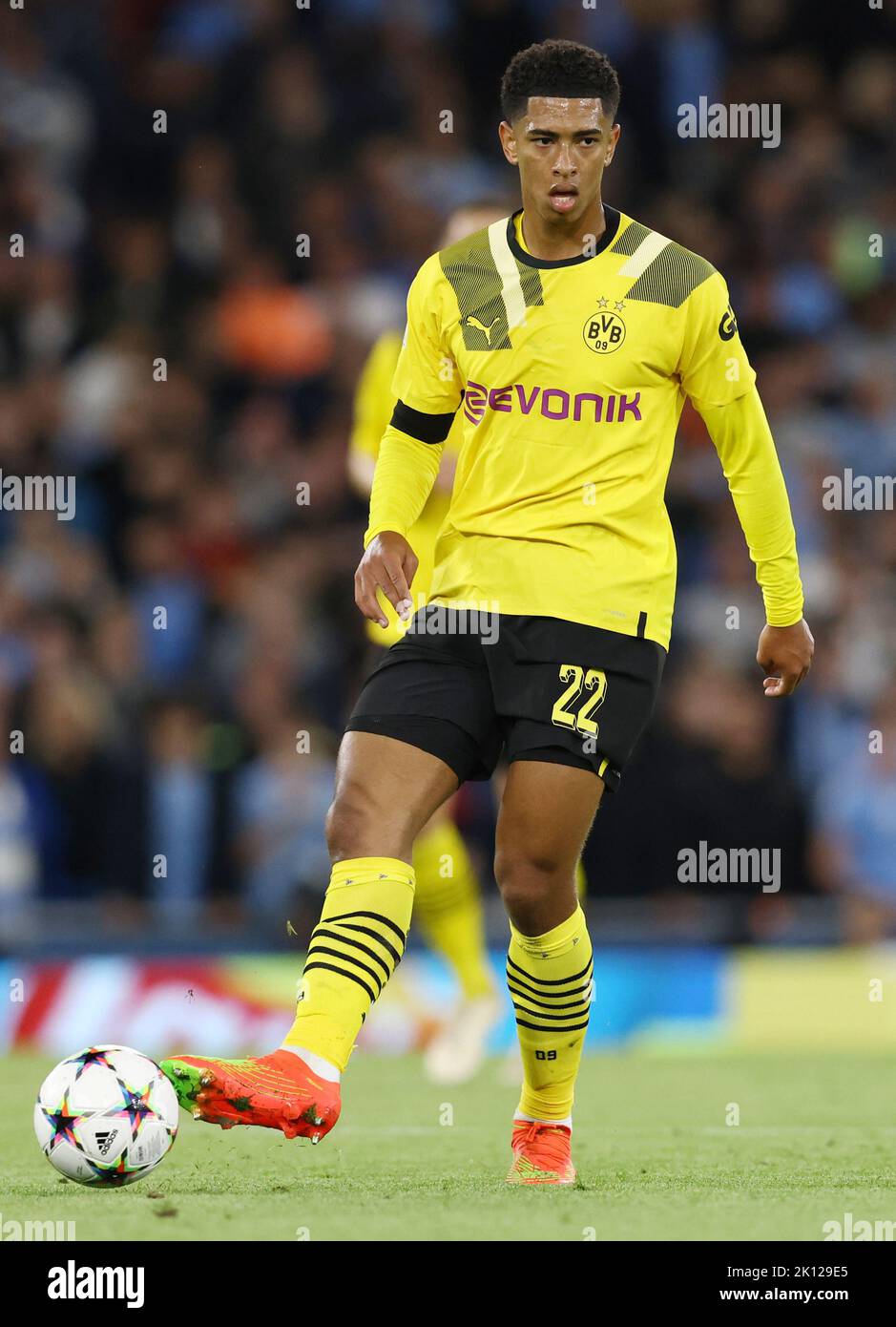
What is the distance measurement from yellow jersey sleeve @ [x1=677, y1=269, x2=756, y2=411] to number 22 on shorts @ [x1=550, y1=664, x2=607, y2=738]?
2.29ft

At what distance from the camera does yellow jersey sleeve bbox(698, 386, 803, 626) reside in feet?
16.3

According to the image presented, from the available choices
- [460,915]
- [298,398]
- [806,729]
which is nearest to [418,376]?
[460,915]

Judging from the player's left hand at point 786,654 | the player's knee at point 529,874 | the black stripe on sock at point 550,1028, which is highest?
the player's left hand at point 786,654

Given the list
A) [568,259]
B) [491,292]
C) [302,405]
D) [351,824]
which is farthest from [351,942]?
[302,405]

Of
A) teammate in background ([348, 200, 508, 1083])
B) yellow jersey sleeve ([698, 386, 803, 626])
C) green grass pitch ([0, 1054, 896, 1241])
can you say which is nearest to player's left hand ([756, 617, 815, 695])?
yellow jersey sleeve ([698, 386, 803, 626])

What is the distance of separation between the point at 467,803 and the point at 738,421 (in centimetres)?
569

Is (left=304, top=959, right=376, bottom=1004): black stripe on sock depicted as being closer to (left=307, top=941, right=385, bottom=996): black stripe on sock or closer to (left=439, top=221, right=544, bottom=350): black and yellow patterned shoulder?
(left=307, top=941, right=385, bottom=996): black stripe on sock

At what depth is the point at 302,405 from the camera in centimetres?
1261

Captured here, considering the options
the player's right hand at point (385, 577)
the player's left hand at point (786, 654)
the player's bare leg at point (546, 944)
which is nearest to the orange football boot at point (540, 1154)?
the player's bare leg at point (546, 944)

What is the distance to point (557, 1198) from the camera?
15.3 feet

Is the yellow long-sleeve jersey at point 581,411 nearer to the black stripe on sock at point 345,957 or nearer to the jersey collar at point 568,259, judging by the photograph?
the jersey collar at point 568,259

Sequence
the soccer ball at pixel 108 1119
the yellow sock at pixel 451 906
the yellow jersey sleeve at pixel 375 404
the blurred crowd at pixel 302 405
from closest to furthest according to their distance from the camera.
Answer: the soccer ball at pixel 108 1119 → the yellow jersey sleeve at pixel 375 404 → the yellow sock at pixel 451 906 → the blurred crowd at pixel 302 405

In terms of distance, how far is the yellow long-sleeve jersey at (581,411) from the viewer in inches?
193

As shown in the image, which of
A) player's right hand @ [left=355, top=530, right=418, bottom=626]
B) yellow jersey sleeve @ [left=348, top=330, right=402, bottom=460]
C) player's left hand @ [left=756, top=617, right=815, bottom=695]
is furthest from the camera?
yellow jersey sleeve @ [left=348, top=330, right=402, bottom=460]
